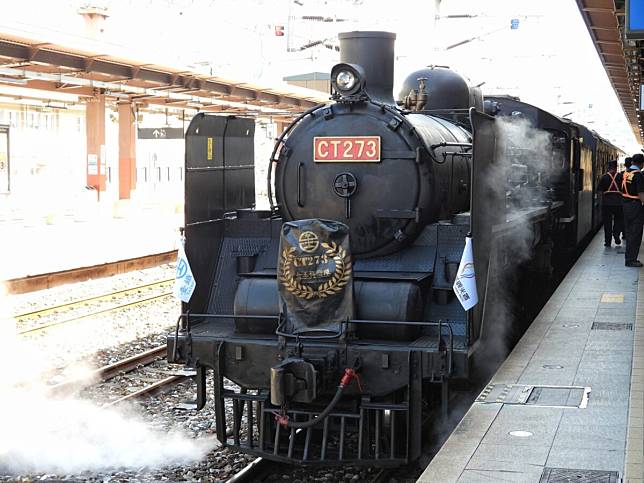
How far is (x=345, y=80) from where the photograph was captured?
6293mm

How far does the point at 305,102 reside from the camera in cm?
2419

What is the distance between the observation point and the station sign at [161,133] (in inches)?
1003

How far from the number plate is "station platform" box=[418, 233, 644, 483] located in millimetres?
1966

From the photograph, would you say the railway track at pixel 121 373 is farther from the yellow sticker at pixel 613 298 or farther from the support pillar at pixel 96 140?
the support pillar at pixel 96 140

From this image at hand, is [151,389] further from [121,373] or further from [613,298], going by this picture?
[613,298]

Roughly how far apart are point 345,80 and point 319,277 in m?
1.62

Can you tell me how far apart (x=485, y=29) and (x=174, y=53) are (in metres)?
11.0

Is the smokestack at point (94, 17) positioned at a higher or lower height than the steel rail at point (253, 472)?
higher

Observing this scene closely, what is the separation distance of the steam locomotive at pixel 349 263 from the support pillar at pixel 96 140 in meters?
16.2

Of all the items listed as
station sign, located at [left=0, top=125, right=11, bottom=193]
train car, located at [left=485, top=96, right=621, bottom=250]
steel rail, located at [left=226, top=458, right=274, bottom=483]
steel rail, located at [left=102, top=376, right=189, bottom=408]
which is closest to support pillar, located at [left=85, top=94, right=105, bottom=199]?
station sign, located at [left=0, top=125, right=11, bottom=193]

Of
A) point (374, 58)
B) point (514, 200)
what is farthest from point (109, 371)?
point (514, 200)

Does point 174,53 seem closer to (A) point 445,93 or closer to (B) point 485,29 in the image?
(B) point 485,29

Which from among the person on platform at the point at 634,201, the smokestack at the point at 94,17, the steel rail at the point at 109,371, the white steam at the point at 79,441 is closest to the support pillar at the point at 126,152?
the smokestack at the point at 94,17

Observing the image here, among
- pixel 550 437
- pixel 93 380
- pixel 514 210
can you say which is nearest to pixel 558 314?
pixel 514 210
